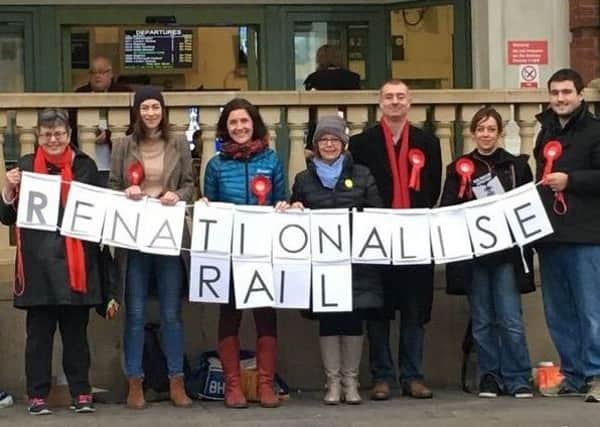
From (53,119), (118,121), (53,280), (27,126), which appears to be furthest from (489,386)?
(27,126)

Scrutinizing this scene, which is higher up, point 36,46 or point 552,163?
point 36,46

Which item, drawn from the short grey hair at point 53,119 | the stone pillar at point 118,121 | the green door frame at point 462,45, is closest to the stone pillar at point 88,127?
the stone pillar at point 118,121

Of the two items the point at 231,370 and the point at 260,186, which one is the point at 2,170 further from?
the point at 231,370

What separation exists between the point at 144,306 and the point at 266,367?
91 centimetres

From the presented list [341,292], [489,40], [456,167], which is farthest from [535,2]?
[341,292]

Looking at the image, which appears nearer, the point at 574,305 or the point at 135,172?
the point at 135,172

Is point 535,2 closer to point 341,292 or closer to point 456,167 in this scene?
point 456,167

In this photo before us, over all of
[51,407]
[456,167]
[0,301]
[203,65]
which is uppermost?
[203,65]

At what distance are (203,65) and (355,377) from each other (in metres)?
5.75

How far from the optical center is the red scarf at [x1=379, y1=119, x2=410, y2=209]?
8711 mm

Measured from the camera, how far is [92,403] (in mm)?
8484

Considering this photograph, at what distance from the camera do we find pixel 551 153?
8.57 m

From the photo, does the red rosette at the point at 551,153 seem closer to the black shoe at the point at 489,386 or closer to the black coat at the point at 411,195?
the black coat at the point at 411,195

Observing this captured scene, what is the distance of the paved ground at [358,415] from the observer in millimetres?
8023
